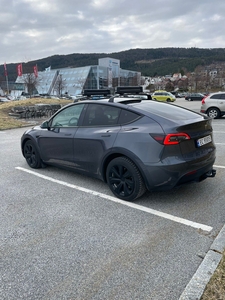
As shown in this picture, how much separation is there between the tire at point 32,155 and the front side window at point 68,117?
2.72 ft

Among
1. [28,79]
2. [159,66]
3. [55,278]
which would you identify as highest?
[159,66]

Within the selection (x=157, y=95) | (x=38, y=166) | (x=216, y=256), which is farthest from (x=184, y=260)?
(x=157, y=95)

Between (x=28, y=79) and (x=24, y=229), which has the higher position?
(x=28, y=79)

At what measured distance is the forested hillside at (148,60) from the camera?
126 metres

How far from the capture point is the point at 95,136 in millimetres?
4207

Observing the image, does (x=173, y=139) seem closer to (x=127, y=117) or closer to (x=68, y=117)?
(x=127, y=117)

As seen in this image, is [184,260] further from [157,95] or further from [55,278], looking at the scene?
[157,95]

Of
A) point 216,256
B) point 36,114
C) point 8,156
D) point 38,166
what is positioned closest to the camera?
point 216,256

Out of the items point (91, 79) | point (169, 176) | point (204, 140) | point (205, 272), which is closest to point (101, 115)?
point (169, 176)

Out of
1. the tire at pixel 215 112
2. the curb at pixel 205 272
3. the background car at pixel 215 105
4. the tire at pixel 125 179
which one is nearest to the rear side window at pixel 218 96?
the background car at pixel 215 105

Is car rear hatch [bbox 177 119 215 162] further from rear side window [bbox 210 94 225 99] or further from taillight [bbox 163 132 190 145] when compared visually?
rear side window [bbox 210 94 225 99]

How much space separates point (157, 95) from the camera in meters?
41.7

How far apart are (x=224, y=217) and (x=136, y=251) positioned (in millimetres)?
1427

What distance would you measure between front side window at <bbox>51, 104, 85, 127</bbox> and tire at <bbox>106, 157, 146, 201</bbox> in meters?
1.24
